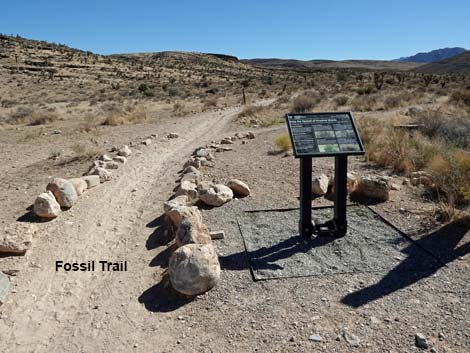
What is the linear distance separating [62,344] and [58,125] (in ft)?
48.4

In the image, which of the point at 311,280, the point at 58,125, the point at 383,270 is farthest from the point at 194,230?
the point at 58,125

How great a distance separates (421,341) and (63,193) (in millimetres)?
5253

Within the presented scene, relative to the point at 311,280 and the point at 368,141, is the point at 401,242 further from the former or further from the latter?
the point at 368,141

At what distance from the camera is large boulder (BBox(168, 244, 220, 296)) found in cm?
389

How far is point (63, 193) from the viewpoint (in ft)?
20.8

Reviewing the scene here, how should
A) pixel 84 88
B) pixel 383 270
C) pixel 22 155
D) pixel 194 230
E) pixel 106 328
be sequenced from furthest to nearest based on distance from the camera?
pixel 84 88
pixel 22 155
pixel 194 230
pixel 383 270
pixel 106 328

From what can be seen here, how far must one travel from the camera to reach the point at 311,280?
4148 millimetres

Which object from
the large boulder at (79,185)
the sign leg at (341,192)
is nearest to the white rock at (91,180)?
the large boulder at (79,185)

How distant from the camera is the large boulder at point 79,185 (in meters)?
6.93

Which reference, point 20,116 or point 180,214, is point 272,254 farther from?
point 20,116

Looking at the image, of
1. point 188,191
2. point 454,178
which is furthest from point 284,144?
point 454,178

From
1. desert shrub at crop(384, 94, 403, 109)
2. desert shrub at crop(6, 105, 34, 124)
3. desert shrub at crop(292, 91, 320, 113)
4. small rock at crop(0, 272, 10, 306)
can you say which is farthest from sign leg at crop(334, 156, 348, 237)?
desert shrub at crop(6, 105, 34, 124)

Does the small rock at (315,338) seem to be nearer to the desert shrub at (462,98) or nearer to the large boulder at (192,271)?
the large boulder at (192,271)

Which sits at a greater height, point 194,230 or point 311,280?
point 194,230
